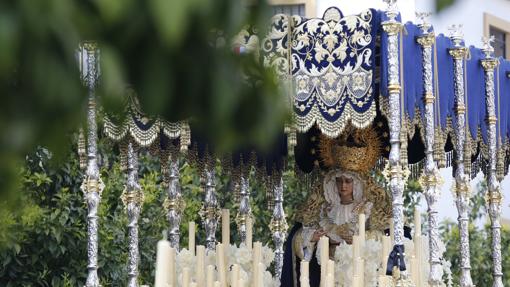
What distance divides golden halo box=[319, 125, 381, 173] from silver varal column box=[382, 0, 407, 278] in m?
1.62

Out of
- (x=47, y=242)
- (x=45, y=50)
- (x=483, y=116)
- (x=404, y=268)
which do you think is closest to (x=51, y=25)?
(x=45, y=50)

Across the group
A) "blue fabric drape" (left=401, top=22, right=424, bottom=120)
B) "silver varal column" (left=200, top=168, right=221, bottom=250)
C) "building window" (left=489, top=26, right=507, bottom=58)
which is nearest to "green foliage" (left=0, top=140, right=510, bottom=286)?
"silver varal column" (left=200, top=168, right=221, bottom=250)

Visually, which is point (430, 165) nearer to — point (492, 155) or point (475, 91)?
point (475, 91)

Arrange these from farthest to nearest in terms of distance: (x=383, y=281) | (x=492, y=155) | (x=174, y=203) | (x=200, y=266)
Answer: (x=174, y=203) → (x=492, y=155) → (x=200, y=266) → (x=383, y=281)

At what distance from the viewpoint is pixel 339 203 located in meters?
11.7

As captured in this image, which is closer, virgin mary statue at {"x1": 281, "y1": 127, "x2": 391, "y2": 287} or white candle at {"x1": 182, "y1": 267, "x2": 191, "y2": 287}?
white candle at {"x1": 182, "y1": 267, "x2": 191, "y2": 287}

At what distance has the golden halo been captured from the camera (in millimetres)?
11742

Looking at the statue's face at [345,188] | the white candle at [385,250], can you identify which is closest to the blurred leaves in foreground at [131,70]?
the white candle at [385,250]

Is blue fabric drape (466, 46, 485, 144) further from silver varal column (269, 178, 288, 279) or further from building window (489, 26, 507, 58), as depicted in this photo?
building window (489, 26, 507, 58)

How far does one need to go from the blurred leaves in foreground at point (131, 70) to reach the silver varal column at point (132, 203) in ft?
29.7

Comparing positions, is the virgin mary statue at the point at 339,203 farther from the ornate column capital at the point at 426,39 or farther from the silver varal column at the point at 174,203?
the ornate column capital at the point at 426,39

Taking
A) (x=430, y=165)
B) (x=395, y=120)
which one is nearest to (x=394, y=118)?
(x=395, y=120)

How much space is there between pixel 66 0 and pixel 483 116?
989cm

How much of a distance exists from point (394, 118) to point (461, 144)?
1.47 metres
